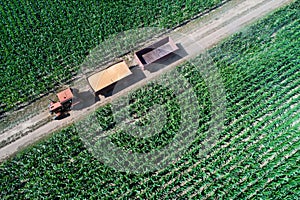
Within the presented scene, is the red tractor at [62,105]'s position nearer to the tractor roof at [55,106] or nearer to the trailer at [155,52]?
the tractor roof at [55,106]

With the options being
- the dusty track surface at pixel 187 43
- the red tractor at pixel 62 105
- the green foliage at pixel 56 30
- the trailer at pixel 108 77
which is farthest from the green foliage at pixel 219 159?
the green foliage at pixel 56 30

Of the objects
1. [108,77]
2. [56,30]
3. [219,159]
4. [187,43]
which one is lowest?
[219,159]

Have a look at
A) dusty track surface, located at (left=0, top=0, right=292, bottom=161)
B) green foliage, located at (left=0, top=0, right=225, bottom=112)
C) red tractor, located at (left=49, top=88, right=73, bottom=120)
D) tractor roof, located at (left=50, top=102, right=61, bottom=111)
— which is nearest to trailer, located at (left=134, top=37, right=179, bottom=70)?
dusty track surface, located at (left=0, top=0, right=292, bottom=161)

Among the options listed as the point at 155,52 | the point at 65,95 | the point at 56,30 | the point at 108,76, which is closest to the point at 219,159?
the point at 155,52

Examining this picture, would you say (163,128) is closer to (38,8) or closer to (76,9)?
(76,9)

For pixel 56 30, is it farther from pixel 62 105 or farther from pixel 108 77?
pixel 62 105

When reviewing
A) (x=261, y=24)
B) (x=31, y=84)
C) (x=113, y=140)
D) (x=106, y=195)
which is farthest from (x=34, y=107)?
(x=261, y=24)

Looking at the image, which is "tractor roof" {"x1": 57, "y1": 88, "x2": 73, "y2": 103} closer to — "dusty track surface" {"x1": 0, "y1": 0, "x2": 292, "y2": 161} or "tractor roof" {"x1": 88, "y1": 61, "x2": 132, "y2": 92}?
"dusty track surface" {"x1": 0, "y1": 0, "x2": 292, "y2": 161}

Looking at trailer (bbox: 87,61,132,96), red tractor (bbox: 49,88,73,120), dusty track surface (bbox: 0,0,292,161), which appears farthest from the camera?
trailer (bbox: 87,61,132,96)
